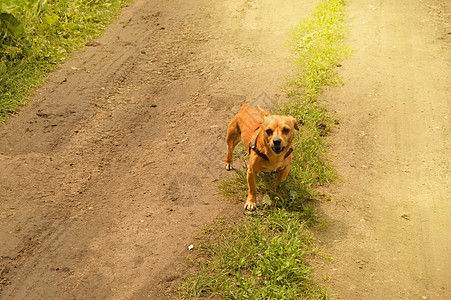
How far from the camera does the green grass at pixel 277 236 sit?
423cm

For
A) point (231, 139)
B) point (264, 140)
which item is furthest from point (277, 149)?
point (231, 139)

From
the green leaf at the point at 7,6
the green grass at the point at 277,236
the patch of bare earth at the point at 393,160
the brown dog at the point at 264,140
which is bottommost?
the patch of bare earth at the point at 393,160

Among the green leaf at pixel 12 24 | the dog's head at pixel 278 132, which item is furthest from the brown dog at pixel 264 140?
the green leaf at pixel 12 24

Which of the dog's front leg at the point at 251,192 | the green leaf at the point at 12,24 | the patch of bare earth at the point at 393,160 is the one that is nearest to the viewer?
the patch of bare earth at the point at 393,160

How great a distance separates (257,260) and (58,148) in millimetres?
3306

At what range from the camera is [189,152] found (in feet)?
20.3

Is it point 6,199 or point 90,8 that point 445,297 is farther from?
point 90,8

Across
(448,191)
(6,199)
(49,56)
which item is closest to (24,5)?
(49,56)

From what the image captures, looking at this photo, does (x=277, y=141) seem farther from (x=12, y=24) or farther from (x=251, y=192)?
(x=12, y=24)

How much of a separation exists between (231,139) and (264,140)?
87 cm

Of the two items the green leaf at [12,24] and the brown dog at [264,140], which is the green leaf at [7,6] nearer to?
the green leaf at [12,24]

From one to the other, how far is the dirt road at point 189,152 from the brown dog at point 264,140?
546 millimetres

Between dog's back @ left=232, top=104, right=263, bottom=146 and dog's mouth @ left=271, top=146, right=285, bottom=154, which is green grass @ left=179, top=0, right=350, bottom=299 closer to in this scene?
dog's back @ left=232, top=104, right=263, bottom=146

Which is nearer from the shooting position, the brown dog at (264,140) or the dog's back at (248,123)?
the brown dog at (264,140)
